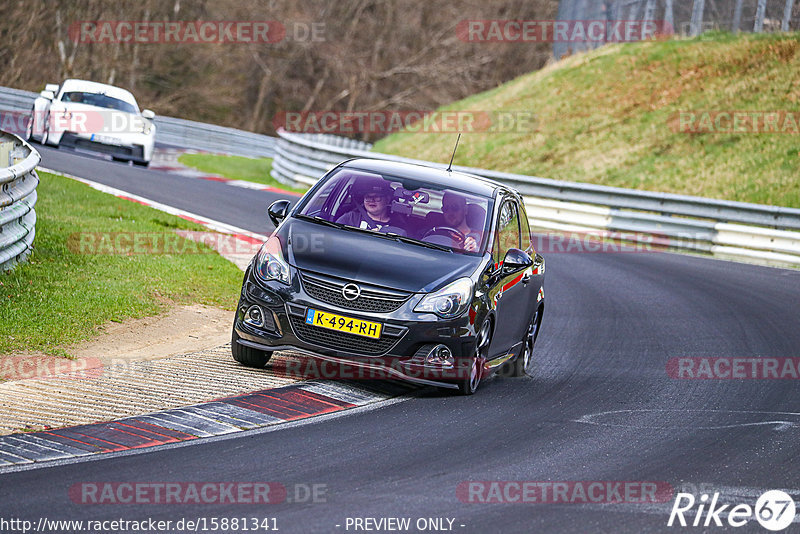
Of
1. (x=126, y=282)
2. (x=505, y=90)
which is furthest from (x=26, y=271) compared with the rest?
(x=505, y=90)

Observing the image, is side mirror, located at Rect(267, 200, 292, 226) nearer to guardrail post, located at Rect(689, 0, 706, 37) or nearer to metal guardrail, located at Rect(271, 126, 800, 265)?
metal guardrail, located at Rect(271, 126, 800, 265)

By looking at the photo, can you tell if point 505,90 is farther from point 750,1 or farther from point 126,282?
point 126,282

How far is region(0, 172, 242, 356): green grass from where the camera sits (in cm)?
932

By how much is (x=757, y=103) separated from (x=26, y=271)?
80.8ft

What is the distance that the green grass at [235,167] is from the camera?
97.3 ft

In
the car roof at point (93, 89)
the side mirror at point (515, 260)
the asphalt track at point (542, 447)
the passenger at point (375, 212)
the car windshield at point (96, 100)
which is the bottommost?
the asphalt track at point (542, 447)
